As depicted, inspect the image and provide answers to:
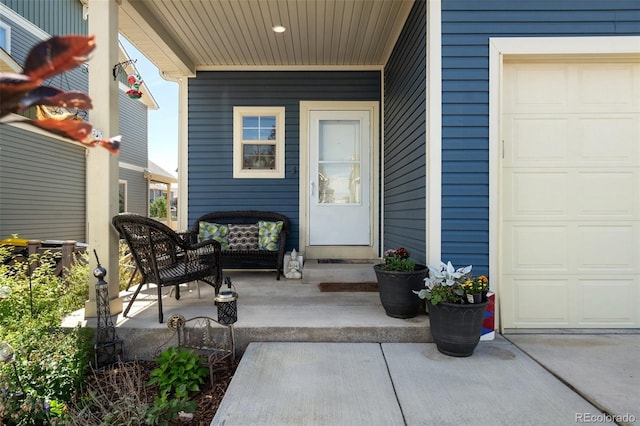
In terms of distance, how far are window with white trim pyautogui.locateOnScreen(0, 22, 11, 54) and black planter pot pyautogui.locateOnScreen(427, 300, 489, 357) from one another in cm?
835

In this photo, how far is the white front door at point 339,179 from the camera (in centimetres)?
475

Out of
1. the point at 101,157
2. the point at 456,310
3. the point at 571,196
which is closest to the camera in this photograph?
the point at 456,310

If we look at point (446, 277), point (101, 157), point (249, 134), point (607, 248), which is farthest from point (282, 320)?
point (249, 134)

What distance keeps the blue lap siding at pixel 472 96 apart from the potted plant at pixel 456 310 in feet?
1.47

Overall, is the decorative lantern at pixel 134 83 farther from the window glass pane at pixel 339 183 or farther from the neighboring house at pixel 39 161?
the neighboring house at pixel 39 161

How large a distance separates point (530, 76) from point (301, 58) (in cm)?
277

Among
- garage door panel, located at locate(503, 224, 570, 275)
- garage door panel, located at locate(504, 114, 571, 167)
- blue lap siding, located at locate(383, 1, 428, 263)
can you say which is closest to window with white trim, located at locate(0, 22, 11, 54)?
blue lap siding, located at locate(383, 1, 428, 263)

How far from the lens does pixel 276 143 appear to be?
15.9 feet

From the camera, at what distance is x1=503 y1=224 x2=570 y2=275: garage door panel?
2.86 m

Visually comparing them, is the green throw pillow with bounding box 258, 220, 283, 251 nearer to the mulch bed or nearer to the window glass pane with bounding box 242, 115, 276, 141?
the window glass pane with bounding box 242, 115, 276, 141

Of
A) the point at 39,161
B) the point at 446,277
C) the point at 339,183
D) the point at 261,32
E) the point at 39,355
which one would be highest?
the point at 261,32

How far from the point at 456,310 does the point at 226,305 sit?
152cm

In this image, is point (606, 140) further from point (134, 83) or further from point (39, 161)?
point (39, 161)

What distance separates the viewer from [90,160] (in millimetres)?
2758
